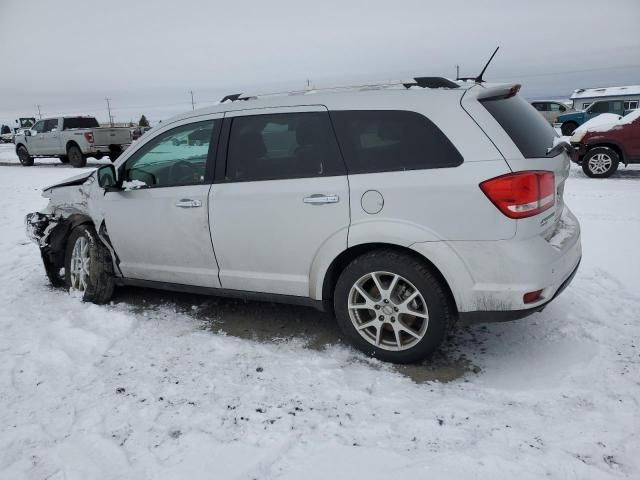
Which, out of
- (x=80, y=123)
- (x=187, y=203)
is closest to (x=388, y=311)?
(x=187, y=203)

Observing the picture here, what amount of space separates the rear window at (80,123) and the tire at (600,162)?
16605mm

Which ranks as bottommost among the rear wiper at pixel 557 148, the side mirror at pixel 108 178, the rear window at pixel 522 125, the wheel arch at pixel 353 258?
the wheel arch at pixel 353 258

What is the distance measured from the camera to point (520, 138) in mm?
2990

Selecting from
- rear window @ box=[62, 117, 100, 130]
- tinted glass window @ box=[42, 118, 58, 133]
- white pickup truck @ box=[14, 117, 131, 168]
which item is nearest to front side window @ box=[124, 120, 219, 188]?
white pickup truck @ box=[14, 117, 131, 168]

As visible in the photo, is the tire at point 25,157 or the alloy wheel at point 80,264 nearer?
the alloy wheel at point 80,264

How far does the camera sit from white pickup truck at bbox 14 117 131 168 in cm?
1691

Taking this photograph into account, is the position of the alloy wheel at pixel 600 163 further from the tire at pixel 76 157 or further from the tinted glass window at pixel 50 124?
the tinted glass window at pixel 50 124

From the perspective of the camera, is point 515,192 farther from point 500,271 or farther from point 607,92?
point 607,92

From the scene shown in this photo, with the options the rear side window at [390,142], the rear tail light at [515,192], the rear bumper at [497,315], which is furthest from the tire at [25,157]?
the rear tail light at [515,192]

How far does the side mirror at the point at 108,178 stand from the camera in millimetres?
4133

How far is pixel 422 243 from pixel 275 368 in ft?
4.34

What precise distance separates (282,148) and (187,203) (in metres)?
0.89

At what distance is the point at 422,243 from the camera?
3.02 m

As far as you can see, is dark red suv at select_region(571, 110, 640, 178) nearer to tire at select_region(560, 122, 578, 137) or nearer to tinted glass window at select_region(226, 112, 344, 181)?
tinted glass window at select_region(226, 112, 344, 181)
